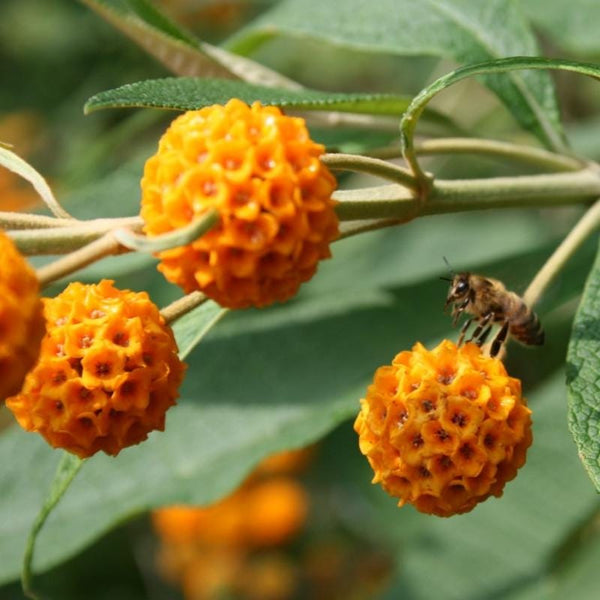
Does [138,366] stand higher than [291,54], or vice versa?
[138,366]

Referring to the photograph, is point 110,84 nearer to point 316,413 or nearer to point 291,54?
point 291,54

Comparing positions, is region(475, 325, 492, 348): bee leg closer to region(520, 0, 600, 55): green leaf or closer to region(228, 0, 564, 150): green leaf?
region(228, 0, 564, 150): green leaf

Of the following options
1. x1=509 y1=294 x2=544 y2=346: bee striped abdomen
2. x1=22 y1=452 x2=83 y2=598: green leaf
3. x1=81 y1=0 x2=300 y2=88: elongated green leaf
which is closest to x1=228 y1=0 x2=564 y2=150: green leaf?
x1=81 y1=0 x2=300 y2=88: elongated green leaf

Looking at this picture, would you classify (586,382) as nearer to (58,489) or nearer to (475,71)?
(475,71)

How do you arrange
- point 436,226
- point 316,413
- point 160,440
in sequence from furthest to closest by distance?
point 436,226
point 160,440
point 316,413

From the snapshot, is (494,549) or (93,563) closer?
(494,549)

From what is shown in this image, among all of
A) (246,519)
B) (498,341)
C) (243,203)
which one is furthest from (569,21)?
(246,519)

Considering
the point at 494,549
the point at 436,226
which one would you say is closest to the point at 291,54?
the point at 436,226
